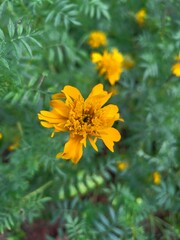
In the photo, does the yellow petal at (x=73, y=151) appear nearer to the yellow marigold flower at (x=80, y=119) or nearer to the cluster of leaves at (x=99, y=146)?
the yellow marigold flower at (x=80, y=119)

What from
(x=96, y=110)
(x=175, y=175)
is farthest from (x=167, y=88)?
(x=96, y=110)

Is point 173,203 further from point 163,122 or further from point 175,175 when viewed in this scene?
point 163,122

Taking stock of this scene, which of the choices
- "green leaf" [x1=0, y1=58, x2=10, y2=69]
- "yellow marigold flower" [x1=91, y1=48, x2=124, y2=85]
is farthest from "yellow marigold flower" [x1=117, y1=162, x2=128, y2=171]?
"green leaf" [x1=0, y1=58, x2=10, y2=69]

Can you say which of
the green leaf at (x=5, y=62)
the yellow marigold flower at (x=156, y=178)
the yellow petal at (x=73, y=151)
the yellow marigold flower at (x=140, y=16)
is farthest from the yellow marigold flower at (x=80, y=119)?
the yellow marigold flower at (x=140, y=16)

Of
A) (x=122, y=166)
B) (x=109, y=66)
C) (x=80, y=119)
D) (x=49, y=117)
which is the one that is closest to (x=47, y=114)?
(x=49, y=117)

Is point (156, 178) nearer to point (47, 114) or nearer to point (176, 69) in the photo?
point (176, 69)

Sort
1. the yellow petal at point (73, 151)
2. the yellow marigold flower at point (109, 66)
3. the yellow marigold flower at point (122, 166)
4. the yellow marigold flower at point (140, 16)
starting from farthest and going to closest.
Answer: the yellow marigold flower at point (140, 16), the yellow marigold flower at point (122, 166), the yellow marigold flower at point (109, 66), the yellow petal at point (73, 151)
